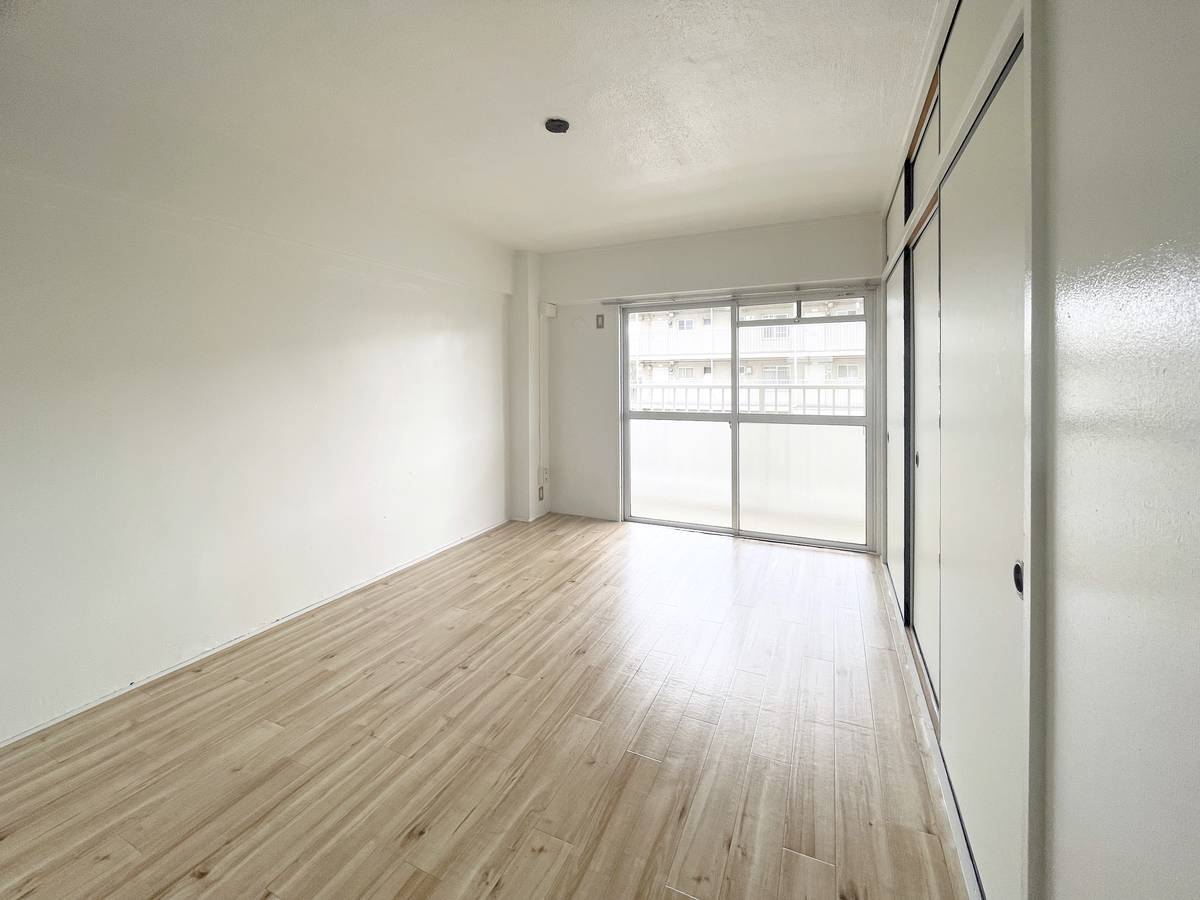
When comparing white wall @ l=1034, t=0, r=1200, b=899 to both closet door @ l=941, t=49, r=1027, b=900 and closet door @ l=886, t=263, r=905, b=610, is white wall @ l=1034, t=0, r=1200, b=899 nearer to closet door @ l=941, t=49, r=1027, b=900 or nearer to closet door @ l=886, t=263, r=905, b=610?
closet door @ l=941, t=49, r=1027, b=900

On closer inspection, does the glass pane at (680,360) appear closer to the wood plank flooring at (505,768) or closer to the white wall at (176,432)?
the white wall at (176,432)

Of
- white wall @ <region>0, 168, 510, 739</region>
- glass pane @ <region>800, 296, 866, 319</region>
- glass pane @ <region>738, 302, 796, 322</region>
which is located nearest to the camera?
white wall @ <region>0, 168, 510, 739</region>

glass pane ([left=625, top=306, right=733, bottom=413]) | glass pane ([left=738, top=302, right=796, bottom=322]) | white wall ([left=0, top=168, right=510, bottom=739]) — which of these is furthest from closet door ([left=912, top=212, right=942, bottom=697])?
white wall ([left=0, top=168, right=510, bottom=739])

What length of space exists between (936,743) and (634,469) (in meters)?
3.78

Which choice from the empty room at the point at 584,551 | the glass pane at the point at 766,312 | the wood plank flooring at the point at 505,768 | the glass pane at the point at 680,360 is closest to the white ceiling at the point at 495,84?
the empty room at the point at 584,551

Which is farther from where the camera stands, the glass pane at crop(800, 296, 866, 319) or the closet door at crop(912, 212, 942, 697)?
the glass pane at crop(800, 296, 866, 319)

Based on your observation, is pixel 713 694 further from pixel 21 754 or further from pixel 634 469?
pixel 634 469

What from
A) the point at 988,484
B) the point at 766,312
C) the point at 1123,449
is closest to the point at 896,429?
the point at 766,312

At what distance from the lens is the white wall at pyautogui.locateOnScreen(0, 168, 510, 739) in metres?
2.20

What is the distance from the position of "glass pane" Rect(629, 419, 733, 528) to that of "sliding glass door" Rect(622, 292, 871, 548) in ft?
0.04

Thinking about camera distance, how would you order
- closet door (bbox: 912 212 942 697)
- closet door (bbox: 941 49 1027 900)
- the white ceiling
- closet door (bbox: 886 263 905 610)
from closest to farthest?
closet door (bbox: 941 49 1027 900) < the white ceiling < closet door (bbox: 912 212 942 697) < closet door (bbox: 886 263 905 610)

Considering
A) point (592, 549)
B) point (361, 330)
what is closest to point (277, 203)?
point (361, 330)

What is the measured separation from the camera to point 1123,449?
72 cm

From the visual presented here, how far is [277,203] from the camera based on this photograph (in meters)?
3.05
